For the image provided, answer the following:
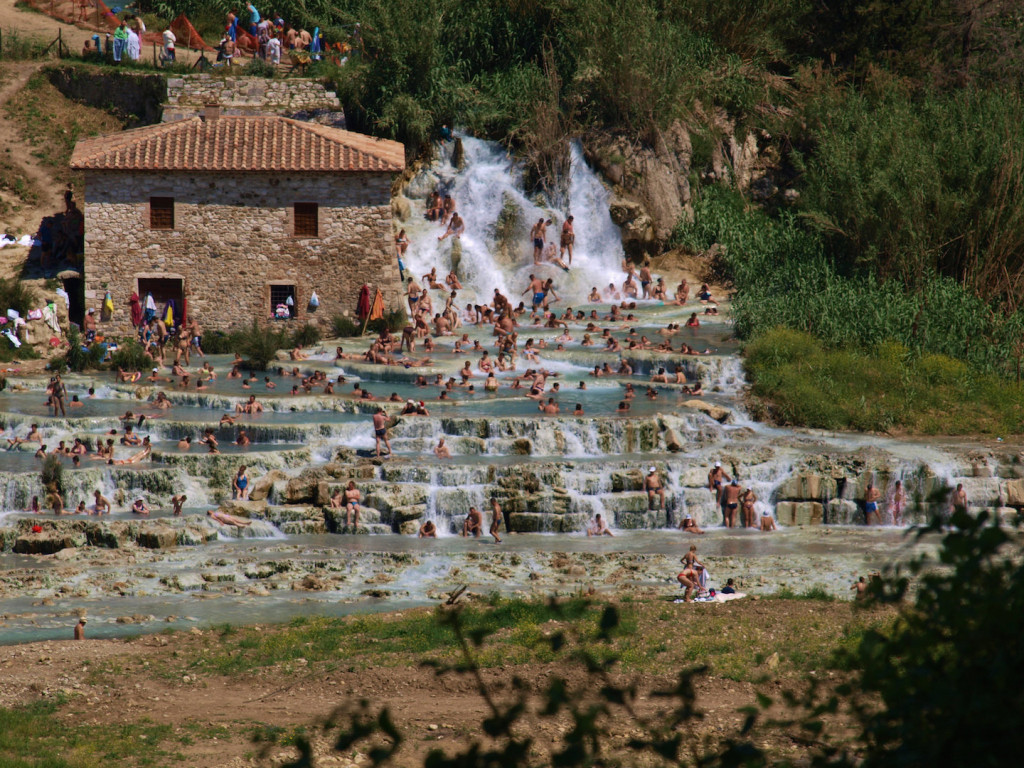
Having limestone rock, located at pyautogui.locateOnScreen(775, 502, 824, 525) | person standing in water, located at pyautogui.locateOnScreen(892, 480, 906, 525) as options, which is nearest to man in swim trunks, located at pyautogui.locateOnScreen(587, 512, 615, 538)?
limestone rock, located at pyautogui.locateOnScreen(775, 502, 824, 525)

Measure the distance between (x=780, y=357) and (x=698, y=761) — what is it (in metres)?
25.6

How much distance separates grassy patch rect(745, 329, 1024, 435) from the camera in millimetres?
27969

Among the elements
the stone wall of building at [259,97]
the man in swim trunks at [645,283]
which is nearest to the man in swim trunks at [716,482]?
the man in swim trunks at [645,283]

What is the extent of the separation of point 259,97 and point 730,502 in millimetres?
23021

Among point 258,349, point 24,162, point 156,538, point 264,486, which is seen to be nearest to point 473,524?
point 264,486

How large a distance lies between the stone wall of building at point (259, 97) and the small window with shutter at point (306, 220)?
5.18 m

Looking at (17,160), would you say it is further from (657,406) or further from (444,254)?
(657,406)

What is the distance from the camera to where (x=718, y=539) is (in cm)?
2252

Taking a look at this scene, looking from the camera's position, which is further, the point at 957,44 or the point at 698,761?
the point at 957,44

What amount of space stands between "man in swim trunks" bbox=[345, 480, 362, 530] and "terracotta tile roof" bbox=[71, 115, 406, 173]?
45.4ft

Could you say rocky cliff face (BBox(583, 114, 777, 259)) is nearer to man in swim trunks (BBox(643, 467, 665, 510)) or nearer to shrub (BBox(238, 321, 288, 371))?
shrub (BBox(238, 321, 288, 371))

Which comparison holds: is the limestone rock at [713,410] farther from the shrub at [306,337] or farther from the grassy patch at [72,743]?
the grassy patch at [72,743]

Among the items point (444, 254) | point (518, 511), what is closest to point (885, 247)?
point (444, 254)

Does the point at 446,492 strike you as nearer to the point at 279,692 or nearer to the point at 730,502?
the point at 730,502
